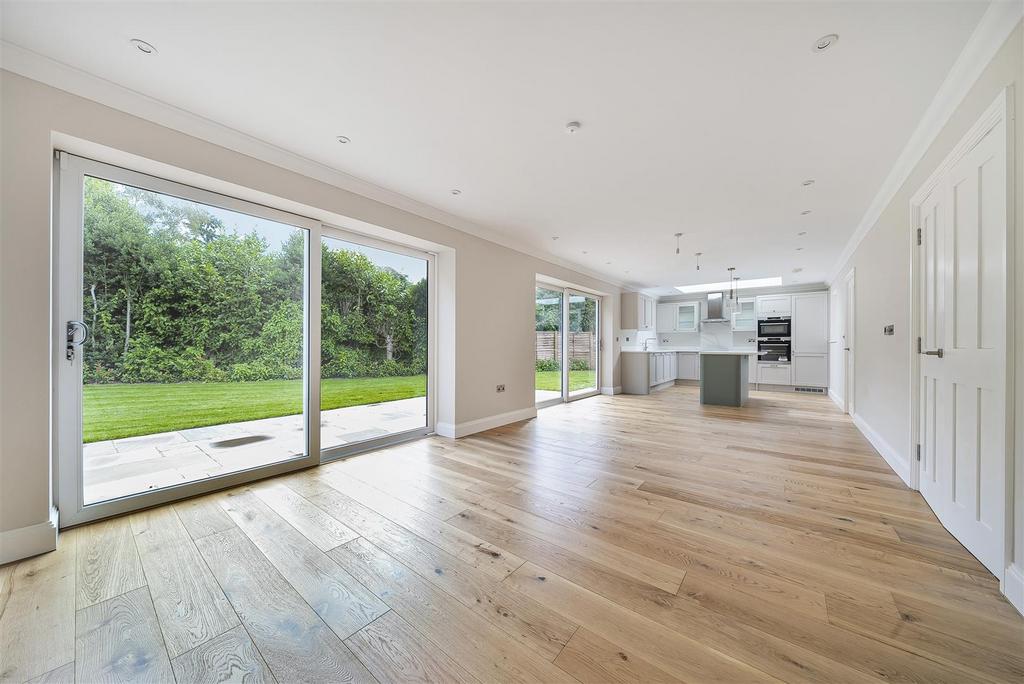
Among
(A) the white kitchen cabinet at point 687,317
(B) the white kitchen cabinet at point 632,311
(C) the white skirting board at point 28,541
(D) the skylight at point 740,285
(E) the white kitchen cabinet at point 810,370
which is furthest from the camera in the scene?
(A) the white kitchen cabinet at point 687,317

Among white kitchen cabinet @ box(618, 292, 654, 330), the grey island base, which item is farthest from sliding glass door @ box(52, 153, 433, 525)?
white kitchen cabinet @ box(618, 292, 654, 330)

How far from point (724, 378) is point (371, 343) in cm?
548

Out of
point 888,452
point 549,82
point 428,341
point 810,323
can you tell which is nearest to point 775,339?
point 810,323

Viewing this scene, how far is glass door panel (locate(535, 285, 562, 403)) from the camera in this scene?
592cm

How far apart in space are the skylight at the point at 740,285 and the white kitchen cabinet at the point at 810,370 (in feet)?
5.24

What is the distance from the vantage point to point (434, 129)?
2.31 metres

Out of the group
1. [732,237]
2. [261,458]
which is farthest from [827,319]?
[261,458]

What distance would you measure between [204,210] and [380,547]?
2.48 m

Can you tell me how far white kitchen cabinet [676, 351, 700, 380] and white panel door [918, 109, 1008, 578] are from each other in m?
7.09

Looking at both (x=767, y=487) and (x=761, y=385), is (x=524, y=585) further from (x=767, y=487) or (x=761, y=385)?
(x=761, y=385)

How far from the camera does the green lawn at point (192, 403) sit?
2116 millimetres

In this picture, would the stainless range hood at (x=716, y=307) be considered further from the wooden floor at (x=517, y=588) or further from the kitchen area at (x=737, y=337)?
the wooden floor at (x=517, y=588)

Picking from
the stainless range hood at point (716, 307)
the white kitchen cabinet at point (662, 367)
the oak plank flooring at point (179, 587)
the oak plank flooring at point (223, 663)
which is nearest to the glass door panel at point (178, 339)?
the oak plank flooring at point (179, 587)

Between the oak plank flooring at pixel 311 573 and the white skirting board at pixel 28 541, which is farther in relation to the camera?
the white skirting board at pixel 28 541
